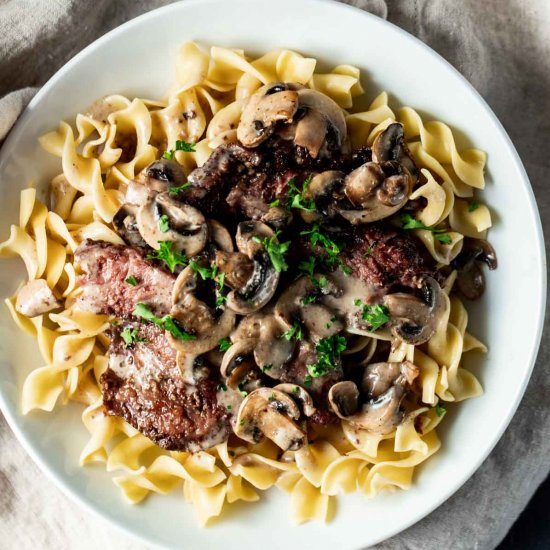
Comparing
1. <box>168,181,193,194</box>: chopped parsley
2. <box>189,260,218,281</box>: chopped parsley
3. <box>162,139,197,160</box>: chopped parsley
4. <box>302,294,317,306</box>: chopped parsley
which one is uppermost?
<box>162,139,197,160</box>: chopped parsley

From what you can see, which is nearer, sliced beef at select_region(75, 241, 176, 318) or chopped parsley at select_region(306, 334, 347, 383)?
chopped parsley at select_region(306, 334, 347, 383)

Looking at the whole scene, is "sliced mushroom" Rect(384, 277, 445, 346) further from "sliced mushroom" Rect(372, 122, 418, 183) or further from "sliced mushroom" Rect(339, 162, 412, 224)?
"sliced mushroom" Rect(372, 122, 418, 183)

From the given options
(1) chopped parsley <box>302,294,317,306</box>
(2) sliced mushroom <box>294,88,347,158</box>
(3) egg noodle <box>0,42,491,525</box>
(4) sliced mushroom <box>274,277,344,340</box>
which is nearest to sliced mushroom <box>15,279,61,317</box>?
(3) egg noodle <box>0,42,491,525</box>

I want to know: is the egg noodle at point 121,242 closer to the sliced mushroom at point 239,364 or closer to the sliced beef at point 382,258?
the sliced beef at point 382,258

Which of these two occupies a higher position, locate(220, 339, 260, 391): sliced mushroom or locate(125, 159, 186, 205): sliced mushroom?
locate(125, 159, 186, 205): sliced mushroom

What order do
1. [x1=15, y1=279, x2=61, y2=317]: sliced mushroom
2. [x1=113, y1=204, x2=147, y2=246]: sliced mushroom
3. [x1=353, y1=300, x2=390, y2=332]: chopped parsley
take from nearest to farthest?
[x1=353, y1=300, x2=390, y2=332]: chopped parsley → [x1=113, y1=204, x2=147, y2=246]: sliced mushroom → [x1=15, y1=279, x2=61, y2=317]: sliced mushroom

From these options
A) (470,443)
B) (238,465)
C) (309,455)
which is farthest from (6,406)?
(470,443)
